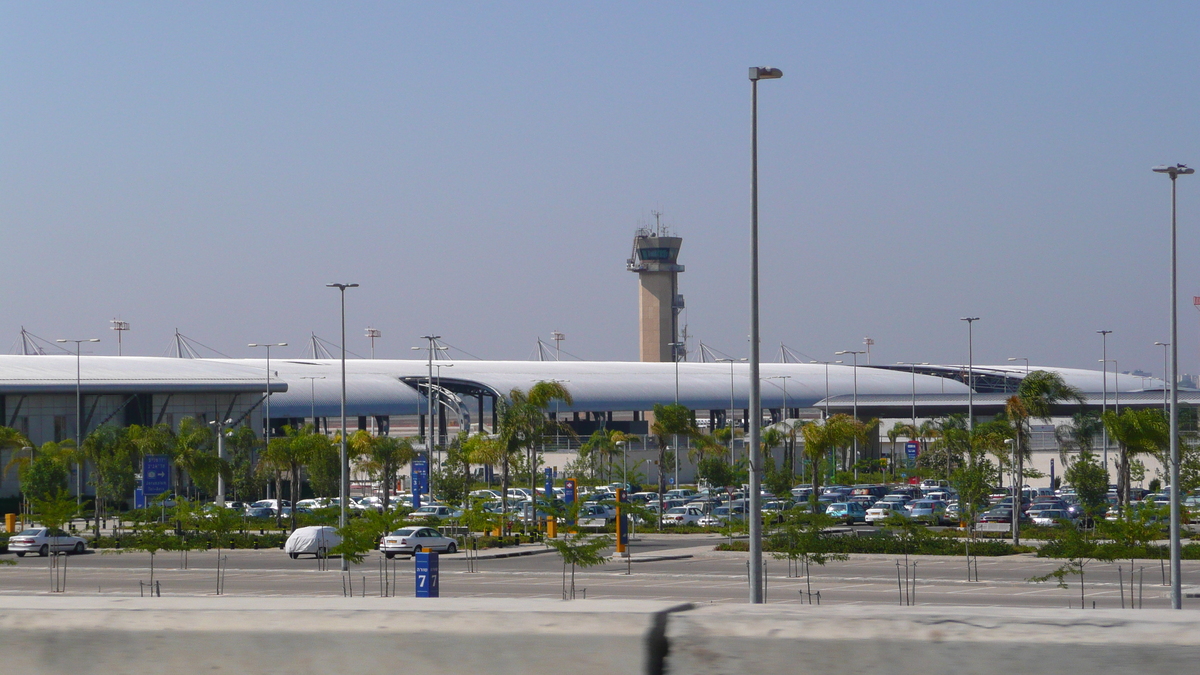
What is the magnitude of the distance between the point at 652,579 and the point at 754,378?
15.4 metres

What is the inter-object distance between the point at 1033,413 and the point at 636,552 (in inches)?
633

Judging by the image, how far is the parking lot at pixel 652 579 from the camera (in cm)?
2858

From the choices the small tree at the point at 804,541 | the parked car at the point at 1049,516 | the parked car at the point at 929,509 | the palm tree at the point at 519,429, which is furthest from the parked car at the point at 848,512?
the small tree at the point at 804,541

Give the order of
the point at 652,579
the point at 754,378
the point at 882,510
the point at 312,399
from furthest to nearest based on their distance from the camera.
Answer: the point at 312,399
the point at 882,510
the point at 652,579
the point at 754,378

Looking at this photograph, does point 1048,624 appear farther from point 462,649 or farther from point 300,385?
point 300,385

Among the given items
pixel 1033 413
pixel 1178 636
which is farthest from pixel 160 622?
pixel 1033 413

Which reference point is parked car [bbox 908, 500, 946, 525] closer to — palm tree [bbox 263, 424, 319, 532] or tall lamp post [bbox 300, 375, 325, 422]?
palm tree [bbox 263, 424, 319, 532]

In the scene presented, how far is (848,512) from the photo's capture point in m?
58.9

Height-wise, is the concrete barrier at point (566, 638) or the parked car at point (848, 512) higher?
the concrete barrier at point (566, 638)

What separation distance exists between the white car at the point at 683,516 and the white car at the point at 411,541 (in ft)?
56.6

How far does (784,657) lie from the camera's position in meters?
3.61

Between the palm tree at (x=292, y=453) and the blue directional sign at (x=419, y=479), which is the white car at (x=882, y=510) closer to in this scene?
the blue directional sign at (x=419, y=479)

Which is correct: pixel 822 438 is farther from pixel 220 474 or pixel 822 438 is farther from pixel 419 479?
pixel 220 474

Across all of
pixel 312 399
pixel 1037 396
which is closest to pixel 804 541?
pixel 1037 396
